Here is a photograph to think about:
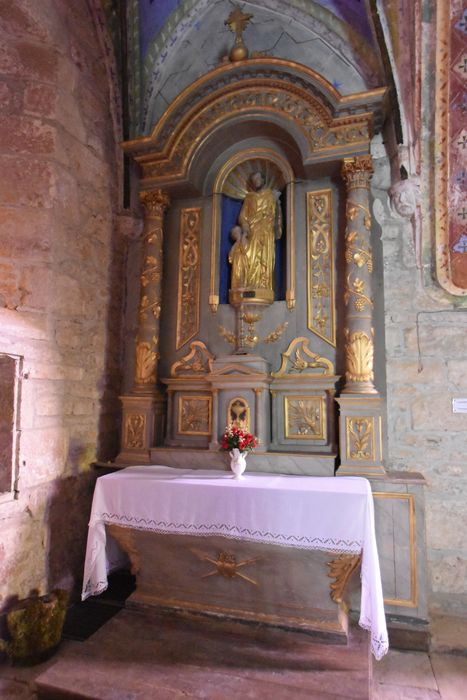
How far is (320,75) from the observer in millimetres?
3969

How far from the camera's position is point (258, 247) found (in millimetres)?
4367

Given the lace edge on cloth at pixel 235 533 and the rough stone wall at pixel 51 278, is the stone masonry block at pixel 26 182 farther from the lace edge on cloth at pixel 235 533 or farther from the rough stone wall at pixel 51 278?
the lace edge on cloth at pixel 235 533

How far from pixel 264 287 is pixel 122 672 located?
308cm

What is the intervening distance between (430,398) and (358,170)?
2039 millimetres

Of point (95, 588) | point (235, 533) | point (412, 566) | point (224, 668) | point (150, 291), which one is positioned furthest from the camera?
point (150, 291)

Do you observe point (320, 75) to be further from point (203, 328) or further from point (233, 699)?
point (233, 699)

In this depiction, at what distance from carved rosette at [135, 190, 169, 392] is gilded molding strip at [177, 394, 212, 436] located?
358 millimetres

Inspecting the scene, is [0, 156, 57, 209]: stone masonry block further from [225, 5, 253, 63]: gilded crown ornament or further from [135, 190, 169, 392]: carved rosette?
[225, 5, 253, 63]: gilded crown ornament

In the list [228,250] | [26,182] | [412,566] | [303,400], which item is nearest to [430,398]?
[303,400]

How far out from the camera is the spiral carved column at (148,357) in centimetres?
427

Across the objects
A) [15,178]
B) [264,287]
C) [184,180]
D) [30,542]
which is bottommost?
[30,542]

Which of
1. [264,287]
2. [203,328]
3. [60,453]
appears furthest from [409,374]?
[60,453]

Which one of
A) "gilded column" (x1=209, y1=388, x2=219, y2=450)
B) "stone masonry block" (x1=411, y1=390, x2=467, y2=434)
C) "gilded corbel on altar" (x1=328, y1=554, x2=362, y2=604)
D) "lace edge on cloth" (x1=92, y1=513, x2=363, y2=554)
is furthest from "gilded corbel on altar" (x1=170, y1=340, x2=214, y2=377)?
"gilded corbel on altar" (x1=328, y1=554, x2=362, y2=604)

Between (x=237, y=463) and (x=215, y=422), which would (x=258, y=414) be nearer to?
(x=215, y=422)
